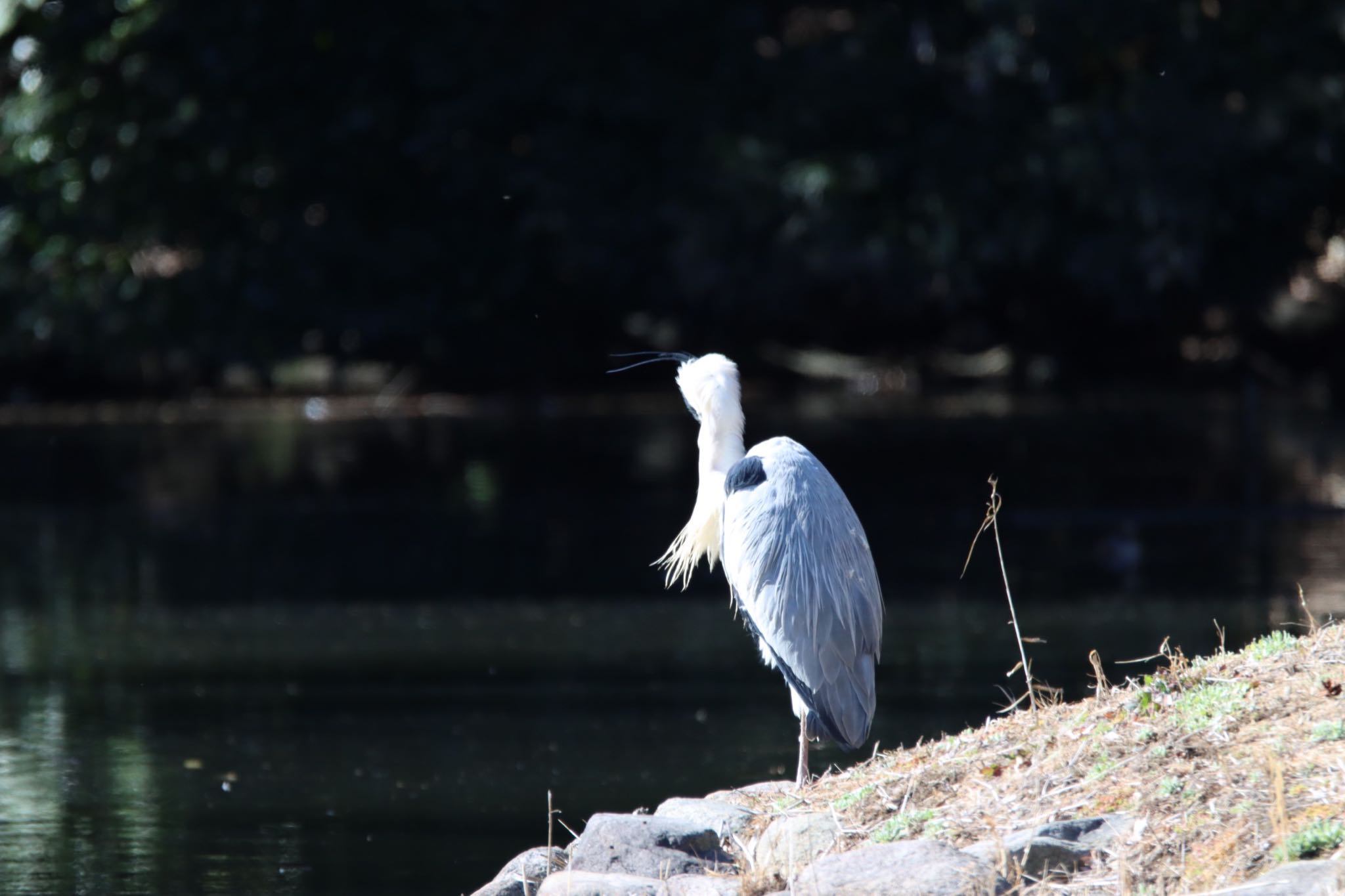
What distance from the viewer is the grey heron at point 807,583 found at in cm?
667

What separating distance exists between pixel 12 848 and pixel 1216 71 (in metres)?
13.0

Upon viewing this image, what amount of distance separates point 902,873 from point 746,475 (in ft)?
7.38

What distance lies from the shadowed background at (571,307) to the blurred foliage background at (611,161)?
0.05 m

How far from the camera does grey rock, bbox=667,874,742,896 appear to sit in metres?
5.28

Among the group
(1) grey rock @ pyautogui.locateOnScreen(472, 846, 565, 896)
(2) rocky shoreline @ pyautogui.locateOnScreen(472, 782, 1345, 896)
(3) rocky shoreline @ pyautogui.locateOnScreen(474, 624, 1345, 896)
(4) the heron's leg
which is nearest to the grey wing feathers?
(4) the heron's leg

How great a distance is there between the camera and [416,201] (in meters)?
19.8

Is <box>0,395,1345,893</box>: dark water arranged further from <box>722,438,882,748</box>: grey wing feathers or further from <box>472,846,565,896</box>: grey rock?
<box>722,438,882,748</box>: grey wing feathers

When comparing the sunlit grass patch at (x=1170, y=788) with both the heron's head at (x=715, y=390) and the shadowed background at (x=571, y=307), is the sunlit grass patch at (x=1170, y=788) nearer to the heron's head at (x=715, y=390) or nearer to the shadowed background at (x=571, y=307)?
the heron's head at (x=715, y=390)

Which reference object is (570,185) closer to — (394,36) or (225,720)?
(394,36)

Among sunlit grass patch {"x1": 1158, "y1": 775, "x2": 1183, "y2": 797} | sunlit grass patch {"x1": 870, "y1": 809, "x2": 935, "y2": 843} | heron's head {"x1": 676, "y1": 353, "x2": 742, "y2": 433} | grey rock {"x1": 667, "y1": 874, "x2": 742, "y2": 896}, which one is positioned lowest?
grey rock {"x1": 667, "y1": 874, "x2": 742, "y2": 896}

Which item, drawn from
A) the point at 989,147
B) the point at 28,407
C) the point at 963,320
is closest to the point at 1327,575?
the point at 989,147

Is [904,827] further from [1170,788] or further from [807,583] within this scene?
[807,583]

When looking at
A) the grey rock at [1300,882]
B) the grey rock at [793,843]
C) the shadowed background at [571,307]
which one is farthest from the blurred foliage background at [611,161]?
the grey rock at [1300,882]

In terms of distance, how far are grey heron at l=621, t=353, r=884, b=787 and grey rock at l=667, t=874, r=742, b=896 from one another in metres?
1.17
